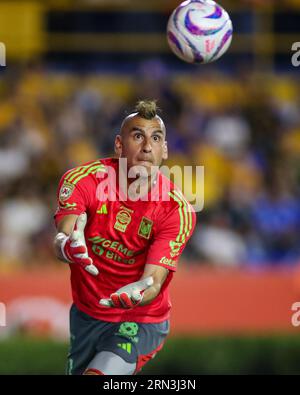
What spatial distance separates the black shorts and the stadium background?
11.4ft

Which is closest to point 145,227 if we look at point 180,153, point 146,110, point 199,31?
point 146,110

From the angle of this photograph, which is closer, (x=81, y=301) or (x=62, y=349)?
(x=81, y=301)

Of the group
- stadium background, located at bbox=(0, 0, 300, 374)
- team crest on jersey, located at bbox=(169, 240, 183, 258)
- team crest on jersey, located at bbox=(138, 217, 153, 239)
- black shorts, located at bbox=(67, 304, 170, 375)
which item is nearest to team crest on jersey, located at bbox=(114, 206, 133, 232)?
team crest on jersey, located at bbox=(138, 217, 153, 239)

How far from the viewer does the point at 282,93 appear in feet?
61.0

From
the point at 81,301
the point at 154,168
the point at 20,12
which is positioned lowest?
the point at 81,301

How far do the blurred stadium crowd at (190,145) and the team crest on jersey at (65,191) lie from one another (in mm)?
6756

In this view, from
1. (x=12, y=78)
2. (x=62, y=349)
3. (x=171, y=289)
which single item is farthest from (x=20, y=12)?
(x=62, y=349)

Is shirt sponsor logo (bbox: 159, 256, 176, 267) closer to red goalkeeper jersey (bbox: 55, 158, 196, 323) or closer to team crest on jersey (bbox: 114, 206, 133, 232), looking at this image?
red goalkeeper jersey (bbox: 55, 158, 196, 323)

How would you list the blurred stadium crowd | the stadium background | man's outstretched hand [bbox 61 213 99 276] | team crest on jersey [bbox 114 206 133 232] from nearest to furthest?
man's outstretched hand [bbox 61 213 99 276] < team crest on jersey [bbox 114 206 133 232] < the stadium background < the blurred stadium crowd

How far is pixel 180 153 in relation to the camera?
1634cm

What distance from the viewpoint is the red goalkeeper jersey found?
27.4ft
